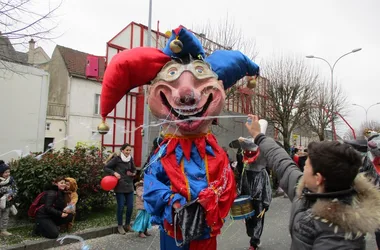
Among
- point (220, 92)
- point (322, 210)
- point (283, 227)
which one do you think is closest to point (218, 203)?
point (220, 92)

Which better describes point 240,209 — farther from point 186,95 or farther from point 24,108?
point 24,108

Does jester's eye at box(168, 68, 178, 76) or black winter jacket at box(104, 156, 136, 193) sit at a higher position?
jester's eye at box(168, 68, 178, 76)

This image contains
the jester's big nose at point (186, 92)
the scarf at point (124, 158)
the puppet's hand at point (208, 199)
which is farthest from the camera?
the scarf at point (124, 158)

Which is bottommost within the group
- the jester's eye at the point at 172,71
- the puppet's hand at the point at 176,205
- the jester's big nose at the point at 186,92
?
the puppet's hand at the point at 176,205

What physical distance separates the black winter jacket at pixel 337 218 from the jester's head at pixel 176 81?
57.7 inches

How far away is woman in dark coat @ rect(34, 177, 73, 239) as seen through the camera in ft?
16.9

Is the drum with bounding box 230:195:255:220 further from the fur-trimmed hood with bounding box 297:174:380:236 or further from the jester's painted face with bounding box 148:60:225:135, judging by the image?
the fur-trimmed hood with bounding box 297:174:380:236

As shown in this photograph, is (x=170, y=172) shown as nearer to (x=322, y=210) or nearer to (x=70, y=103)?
(x=322, y=210)

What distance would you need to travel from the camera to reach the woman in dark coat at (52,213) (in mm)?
5145

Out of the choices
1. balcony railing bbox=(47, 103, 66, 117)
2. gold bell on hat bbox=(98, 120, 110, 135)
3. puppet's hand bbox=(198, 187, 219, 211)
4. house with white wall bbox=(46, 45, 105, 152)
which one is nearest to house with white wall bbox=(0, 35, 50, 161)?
house with white wall bbox=(46, 45, 105, 152)

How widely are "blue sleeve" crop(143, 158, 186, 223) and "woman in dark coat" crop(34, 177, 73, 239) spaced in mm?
3095

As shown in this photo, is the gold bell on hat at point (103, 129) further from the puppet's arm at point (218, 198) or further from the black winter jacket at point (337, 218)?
the black winter jacket at point (337, 218)

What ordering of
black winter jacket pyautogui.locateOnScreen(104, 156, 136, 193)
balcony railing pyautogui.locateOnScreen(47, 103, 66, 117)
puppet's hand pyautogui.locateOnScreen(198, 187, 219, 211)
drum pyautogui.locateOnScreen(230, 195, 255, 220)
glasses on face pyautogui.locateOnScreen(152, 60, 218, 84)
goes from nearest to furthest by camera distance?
puppet's hand pyautogui.locateOnScreen(198, 187, 219, 211), glasses on face pyautogui.locateOnScreen(152, 60, 218, 84), drum pyautogui.locateOnScreen(230, 195, 255, 220), black winter jacket pyautogui.locateOnScreen(104, 156, 136, 193), balcony railing pyautogui.locateOnScreen(47, 103, 66, 117)

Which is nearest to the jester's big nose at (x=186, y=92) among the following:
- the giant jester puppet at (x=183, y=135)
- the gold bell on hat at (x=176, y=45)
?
the giant jester puppet at (x=183, y=135)
